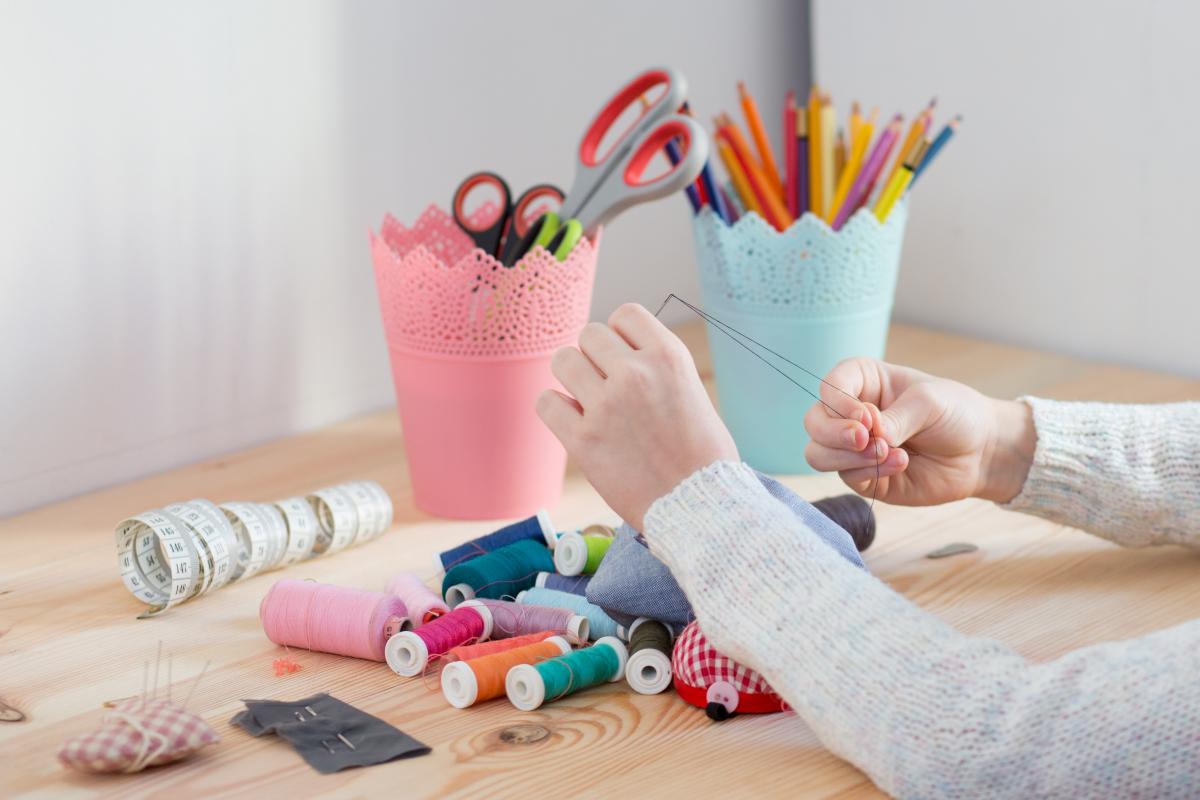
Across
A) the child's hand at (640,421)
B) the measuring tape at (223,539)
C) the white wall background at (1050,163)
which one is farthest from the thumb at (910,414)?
the white wall background at (1050,163)

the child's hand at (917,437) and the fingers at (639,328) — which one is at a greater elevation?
the fingers at (639,328)

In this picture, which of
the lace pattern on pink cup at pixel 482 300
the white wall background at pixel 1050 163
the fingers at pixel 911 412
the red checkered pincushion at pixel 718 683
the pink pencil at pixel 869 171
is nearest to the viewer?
the red checkered pincushion at pixel 718 683

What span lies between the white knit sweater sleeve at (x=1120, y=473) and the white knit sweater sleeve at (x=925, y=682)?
24cm

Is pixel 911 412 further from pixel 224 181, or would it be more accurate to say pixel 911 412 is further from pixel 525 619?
pixel 224 181

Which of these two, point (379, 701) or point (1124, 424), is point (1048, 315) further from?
point (379, 701)

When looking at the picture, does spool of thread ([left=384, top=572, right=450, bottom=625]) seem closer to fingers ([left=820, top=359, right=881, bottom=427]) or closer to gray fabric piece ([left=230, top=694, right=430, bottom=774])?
gray fabric piece ([left=230, top=694, right=430, bottom=774])

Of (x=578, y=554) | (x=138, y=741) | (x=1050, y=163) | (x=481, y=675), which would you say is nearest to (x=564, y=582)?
(x=578, y=554)

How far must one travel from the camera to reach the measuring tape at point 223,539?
714mm

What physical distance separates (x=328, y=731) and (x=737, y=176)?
515 mm

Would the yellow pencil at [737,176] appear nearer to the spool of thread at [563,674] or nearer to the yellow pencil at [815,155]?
the yellow pencil at [815,155]

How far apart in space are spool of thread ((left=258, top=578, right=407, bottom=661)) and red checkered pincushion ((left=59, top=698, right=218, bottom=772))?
0.34 feet

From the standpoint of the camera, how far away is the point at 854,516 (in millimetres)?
769

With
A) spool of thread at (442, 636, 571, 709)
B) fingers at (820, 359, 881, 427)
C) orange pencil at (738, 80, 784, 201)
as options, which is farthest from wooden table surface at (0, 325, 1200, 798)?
orange pencil at (738, 80, 784, 201)

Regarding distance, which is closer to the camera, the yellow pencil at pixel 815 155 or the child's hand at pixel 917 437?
the child's hand at pixel 917 437
